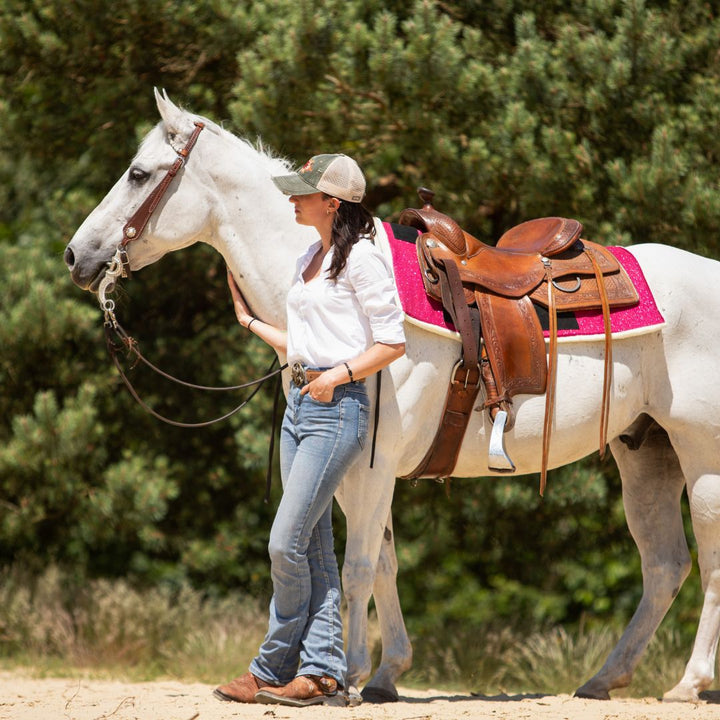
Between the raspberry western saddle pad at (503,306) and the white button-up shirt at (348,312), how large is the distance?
407 mm

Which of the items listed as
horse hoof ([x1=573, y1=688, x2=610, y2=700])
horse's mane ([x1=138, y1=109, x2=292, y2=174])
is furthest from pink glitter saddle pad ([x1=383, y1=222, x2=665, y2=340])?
horse hoof ([x1=573, y1=688, x2=610, y2=700])

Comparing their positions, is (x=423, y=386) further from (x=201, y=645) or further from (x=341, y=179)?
(x=201, y=645)

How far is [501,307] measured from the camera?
4.51 m

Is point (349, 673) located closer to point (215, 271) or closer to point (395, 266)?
point (395, 266)

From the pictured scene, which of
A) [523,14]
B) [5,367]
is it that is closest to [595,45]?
[523,14]

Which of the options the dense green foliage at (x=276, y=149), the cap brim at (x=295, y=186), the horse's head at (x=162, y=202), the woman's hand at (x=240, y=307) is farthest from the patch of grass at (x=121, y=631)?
the cap brim at (x=295, y=186)

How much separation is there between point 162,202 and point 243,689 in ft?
6.63

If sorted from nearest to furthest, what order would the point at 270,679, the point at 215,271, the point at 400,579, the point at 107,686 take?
the point at 270,679 < the point at 107,686 < the point at 215,271 < the point at 400,579

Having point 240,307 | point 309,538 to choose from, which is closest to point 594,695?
point 309,538

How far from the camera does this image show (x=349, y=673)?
4.23 meters

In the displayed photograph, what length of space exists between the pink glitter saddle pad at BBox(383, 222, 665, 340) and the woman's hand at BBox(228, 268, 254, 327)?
2.15 feet

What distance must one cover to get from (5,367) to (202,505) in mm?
1986

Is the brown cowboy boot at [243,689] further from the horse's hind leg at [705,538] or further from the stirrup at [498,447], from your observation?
the horse's hind leg at [705,538]

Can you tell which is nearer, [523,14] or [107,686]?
[107,686]
